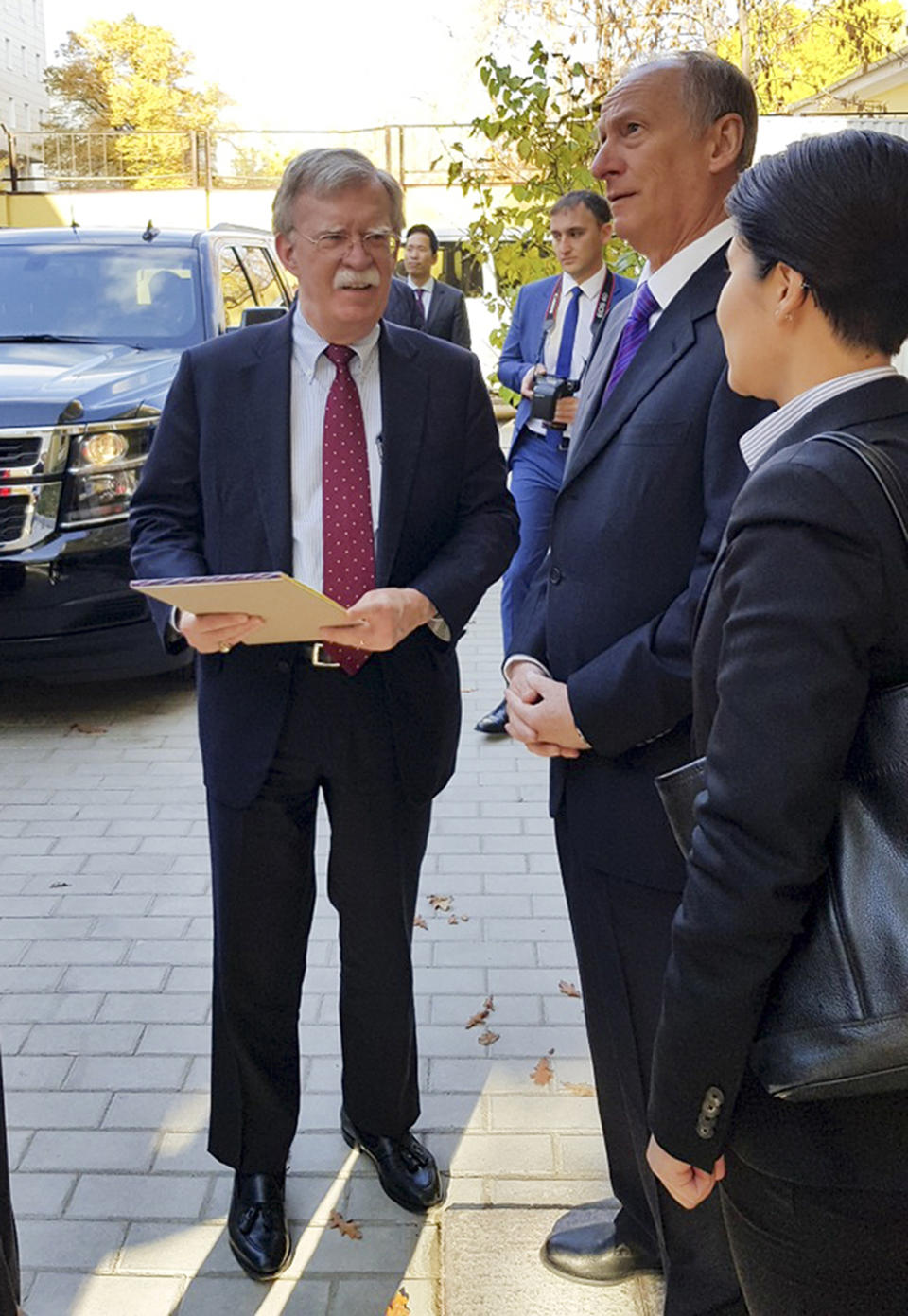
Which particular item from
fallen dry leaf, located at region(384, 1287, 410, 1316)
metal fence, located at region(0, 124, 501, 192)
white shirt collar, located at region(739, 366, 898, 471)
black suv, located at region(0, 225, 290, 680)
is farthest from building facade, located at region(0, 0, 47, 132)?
white shirt collar, located at region(739, 366, 898, 471)

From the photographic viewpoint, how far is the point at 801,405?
1.59 m

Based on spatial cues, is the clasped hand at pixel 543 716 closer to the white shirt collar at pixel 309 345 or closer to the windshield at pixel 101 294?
the white shirt collar at pixel 309 345

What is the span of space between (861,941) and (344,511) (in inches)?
64.3

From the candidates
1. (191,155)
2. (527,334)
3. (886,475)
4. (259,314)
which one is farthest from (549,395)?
(191,155)

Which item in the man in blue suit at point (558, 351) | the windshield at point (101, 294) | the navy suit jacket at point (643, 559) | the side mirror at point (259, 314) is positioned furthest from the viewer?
the windshield at point (101, 294)

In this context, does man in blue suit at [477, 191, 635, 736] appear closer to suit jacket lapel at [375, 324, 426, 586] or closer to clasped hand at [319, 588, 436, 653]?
suit jacket lapel at [375, 324, 426, 586]

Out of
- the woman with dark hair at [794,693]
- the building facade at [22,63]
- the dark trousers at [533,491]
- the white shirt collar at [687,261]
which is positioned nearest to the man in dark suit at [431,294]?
the dark trousers at [533,491]

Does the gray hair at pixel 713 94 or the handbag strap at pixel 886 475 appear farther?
the gray hair at pixel 713 94

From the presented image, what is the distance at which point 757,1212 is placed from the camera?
5.24 ft

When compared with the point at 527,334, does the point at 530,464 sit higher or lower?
lower

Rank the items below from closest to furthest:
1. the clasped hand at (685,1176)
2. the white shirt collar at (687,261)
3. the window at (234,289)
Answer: the clasped hand at (685,1176), the white shirt collar at (687,261), the window at (234,289)

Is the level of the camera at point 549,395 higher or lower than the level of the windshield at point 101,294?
lower

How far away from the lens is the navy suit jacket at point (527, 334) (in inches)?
250

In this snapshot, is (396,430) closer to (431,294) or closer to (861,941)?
(861,941)
